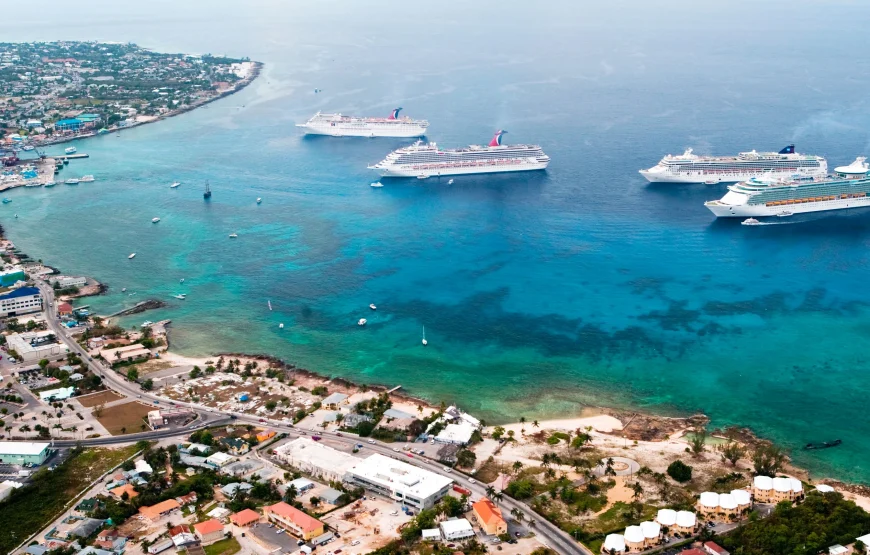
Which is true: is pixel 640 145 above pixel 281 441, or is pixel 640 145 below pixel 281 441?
above

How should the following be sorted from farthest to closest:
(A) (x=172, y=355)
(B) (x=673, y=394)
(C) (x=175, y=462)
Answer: (A) (x=172, y=355) → (B) (x=673, y=394) → (C) (x=175, y=462)

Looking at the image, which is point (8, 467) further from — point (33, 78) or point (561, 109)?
point (33, 78)

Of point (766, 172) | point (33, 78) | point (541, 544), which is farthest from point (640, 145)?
point (33, 78)

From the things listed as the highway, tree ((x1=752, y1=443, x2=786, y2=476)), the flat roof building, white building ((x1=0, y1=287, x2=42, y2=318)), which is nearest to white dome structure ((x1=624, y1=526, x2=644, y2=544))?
the highway

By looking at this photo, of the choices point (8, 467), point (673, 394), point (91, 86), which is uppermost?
point (91, 86)

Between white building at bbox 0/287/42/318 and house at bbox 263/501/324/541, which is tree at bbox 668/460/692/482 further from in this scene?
white building at bbox 0/287/42/318

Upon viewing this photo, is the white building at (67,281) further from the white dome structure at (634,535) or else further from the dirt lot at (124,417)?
the white dome structure at (634,535)

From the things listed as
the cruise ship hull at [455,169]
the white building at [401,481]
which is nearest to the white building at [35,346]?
the white building at [401,481]
